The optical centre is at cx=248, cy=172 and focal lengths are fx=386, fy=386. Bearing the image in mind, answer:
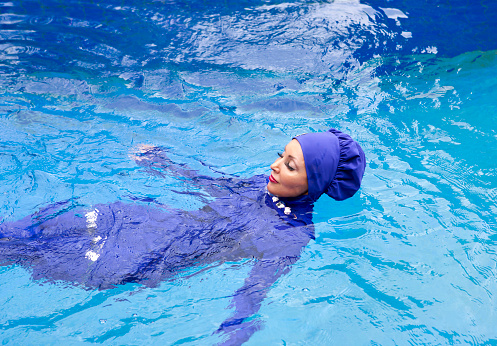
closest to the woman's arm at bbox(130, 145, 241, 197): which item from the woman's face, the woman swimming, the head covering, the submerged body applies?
the submerged body

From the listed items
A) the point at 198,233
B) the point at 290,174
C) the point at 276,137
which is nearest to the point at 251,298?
the point at 198,233

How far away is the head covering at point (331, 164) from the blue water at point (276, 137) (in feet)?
2.65

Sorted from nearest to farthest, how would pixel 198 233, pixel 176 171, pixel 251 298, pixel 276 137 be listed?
pixel 251 298 → pixel 198 233 → pixel 176 171 → pixel 276 137

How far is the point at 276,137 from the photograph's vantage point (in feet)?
19.5

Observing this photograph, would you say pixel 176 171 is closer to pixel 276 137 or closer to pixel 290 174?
pixel 290 174

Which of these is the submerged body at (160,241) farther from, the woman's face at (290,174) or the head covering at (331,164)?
the head covering at (331,164)

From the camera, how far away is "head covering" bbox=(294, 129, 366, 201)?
11.1 ft

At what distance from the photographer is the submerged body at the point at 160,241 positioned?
329cm

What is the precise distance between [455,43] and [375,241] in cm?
581

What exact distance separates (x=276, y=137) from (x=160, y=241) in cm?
300

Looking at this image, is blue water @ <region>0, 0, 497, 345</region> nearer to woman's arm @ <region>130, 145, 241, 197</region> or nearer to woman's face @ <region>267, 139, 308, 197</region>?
woman's arm @ <region>130, 145, 241, 197</region>

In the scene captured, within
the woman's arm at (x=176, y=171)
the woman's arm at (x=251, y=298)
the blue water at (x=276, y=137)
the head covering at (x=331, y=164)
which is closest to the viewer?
the woman's arm at (x=251, y=298)

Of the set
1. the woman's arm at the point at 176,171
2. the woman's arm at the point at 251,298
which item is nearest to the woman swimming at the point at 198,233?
the woman's arm at the point at 251,298

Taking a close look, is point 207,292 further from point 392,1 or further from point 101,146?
point 392,1
